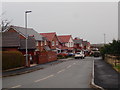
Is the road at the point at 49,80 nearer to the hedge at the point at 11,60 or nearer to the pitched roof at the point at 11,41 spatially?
the hedge at the point at 11,60

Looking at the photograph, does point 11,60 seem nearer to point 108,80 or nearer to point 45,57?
point 108,80

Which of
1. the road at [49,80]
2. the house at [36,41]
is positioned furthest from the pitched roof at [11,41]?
the road at [49,80]

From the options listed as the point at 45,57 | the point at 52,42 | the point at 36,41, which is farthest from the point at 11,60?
the point at 52,42

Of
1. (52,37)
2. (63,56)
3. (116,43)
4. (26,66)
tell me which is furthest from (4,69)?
(52,37)

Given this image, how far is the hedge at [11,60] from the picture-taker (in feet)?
71.3

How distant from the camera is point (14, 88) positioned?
1106 centimetres

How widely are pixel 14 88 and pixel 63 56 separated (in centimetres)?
4254

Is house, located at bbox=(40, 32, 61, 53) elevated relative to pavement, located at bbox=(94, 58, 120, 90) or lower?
elevated

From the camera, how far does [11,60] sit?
2308cm

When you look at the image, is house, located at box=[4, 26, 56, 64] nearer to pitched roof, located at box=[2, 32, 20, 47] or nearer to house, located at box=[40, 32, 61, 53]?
pitched roof, located at box=[2, 32, 20, 47]

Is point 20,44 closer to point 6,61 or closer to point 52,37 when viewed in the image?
point 6,61

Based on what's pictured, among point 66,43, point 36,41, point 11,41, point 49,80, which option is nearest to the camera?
point 49,80

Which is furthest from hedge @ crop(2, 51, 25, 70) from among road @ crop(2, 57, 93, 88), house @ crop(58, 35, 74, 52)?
house @ crop(58, 35, 74, 52)

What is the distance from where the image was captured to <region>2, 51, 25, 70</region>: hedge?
71.3 feet
